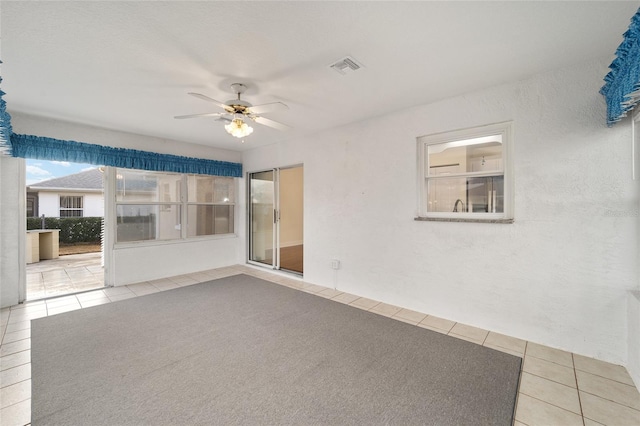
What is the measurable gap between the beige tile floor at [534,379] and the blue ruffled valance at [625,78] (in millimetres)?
1923

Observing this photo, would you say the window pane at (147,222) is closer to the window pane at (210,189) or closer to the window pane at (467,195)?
the window pane at (210,189)

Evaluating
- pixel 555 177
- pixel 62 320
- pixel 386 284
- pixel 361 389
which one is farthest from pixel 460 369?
pixel 62 320

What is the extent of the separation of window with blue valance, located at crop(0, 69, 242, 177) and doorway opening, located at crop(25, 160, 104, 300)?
0.21 meters

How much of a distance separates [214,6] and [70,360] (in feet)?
9.40

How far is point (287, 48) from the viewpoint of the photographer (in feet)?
6.50

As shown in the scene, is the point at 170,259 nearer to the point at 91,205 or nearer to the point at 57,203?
the point at 91,205

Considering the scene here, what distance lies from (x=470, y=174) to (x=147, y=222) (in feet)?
16.4

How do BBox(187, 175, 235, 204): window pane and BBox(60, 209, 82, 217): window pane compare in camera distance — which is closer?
BBox(187, 175, 235, 204): window pane

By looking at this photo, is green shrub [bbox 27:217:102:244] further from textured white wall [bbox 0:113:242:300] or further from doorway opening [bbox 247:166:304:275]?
doorway opening [bbox 247:166:304:275]

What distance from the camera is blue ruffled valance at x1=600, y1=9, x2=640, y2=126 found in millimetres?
1432

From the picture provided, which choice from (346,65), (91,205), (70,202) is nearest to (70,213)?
(70,202)

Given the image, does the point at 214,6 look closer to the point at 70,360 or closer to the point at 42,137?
the point at 70,360

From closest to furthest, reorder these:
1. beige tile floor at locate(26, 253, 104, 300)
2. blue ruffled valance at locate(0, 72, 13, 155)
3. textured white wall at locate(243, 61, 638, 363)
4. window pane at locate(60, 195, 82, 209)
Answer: textured white wall at locate(243, 61, 638, 363)
blue ruffled valance at locate(0, 72, 13, 155)
beige tile floor at locate(26, 253, 104, 300)
window pane at locate(60, 195, 82, 209)

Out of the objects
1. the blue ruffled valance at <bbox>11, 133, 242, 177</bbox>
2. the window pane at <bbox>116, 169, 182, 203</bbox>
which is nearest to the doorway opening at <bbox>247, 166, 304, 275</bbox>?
the blue ruffled valance at <bbox>11, 133, 242, 177</bbox>
